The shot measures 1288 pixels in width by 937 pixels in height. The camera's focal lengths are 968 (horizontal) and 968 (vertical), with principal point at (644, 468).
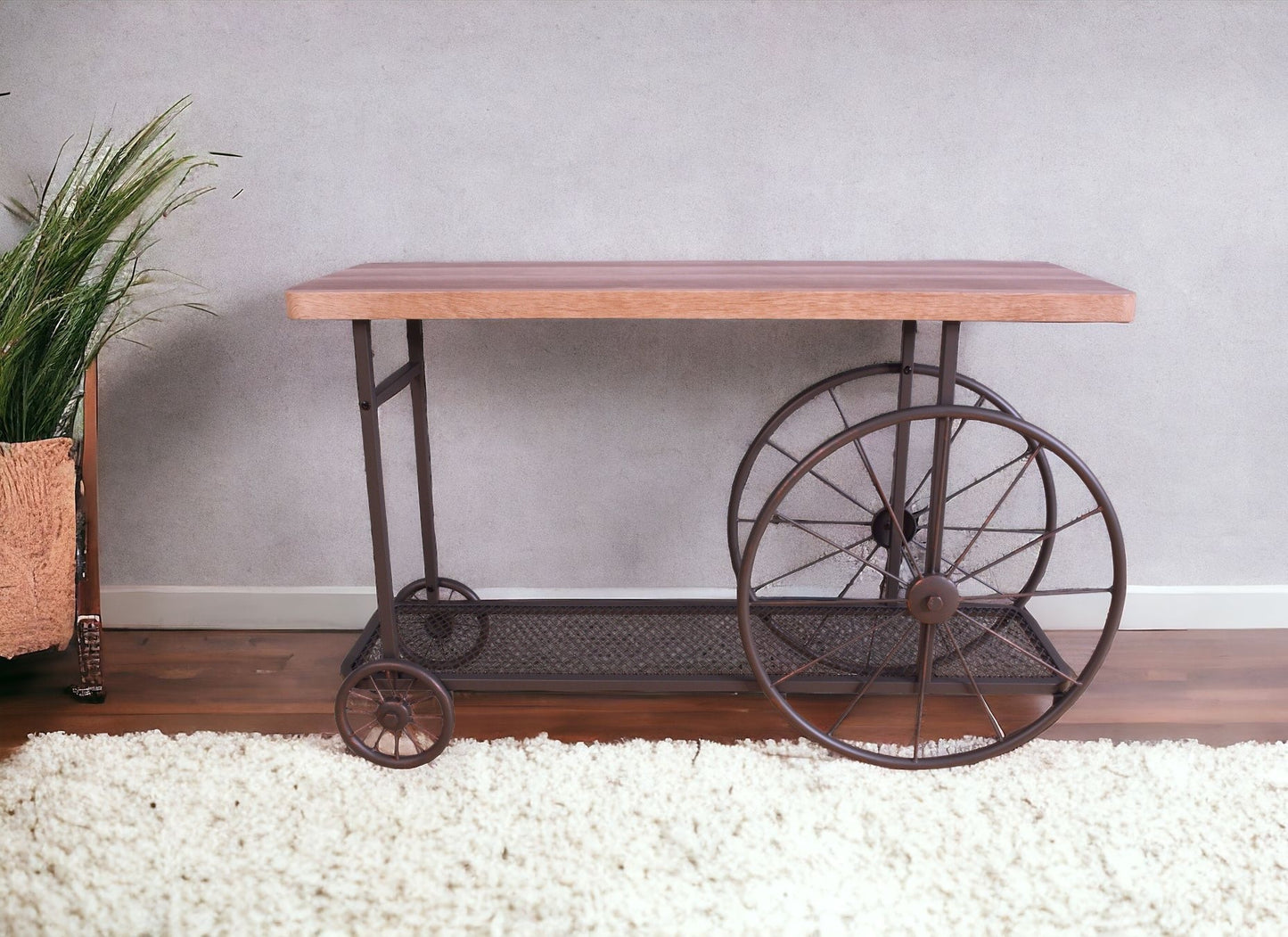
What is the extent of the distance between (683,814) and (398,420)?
1132 millimetres

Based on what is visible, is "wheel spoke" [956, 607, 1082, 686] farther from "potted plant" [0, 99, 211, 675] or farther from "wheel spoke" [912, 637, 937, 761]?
"potted plant" [0, 99, 211, 675]

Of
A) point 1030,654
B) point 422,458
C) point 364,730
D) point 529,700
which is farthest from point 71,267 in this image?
point 1030,654

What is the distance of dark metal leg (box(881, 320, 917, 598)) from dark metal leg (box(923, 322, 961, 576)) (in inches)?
9.7

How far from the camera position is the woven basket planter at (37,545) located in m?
1.93

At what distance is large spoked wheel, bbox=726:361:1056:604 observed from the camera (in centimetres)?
211

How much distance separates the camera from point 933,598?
173 centimetres

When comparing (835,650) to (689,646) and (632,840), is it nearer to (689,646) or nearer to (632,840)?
(689,646)

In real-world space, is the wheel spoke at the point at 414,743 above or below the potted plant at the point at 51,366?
below

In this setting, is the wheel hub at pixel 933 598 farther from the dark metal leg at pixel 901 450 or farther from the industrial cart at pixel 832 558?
the dark metal leg at pixel 901 450

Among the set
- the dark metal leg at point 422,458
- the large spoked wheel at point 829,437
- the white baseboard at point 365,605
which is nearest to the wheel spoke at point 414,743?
the dark metal leg at point 422,458

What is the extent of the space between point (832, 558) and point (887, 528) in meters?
0.23

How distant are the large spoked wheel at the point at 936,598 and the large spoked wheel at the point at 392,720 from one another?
0.62m

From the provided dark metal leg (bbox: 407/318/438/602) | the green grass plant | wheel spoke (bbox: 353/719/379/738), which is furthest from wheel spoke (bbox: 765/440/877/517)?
the green grass plant

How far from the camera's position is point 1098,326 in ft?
7.26
